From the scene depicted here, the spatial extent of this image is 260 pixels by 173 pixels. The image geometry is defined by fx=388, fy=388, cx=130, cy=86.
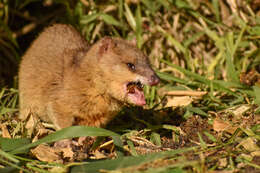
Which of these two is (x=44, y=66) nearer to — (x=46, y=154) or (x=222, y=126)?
(x=46, y=154)

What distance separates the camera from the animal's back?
12.7 ft

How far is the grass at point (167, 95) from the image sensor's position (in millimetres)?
2836

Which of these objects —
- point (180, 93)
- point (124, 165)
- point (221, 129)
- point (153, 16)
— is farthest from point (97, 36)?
point (124, 165)

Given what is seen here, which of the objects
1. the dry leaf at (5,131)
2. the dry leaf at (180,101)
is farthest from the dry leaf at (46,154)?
the dry leaf at (180,101)

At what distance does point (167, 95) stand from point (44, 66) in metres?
1.48

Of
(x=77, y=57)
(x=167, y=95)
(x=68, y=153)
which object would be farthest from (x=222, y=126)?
(x=77, y=57)

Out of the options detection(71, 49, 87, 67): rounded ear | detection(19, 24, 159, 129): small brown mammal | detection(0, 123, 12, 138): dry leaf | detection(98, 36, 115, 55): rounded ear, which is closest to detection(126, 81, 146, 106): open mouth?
detection(19, 24, 159, 129): small brown mammal

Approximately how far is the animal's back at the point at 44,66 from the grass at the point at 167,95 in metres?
0.25

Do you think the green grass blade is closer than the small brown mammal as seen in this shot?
Yes

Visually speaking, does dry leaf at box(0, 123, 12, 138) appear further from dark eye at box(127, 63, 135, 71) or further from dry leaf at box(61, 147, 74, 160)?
dark eye at box(127, 63, 135, 71)

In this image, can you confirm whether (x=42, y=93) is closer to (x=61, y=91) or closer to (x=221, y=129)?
(x=61, y=91)

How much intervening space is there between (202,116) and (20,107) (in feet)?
6.48

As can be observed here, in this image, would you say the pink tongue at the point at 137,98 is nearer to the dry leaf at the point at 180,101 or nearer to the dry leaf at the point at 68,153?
the dry leaf at the point at 68,153

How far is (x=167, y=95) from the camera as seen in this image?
458cm
